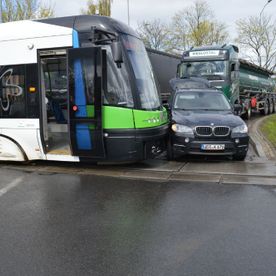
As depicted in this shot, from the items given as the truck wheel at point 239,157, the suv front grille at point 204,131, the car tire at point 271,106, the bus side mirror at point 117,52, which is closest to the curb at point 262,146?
the truck wheel at point 239,157

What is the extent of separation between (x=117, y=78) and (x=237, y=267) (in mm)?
4943

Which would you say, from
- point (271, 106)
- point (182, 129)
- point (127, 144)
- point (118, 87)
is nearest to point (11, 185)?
point (127, 144)

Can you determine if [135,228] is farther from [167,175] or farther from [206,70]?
[206,70]

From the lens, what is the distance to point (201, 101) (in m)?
11.2

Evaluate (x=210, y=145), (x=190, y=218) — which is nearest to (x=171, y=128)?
(x=210, y=145)

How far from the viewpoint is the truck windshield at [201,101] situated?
1096 centimetres

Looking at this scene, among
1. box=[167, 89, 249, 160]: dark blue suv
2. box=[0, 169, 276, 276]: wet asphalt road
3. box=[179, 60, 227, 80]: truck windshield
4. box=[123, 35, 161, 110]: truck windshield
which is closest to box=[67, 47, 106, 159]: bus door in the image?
box=[123, 35, 161, 110]: truck windshield

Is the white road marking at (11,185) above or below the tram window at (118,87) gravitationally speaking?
below

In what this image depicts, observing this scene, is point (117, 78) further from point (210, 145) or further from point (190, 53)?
point (190, 53)

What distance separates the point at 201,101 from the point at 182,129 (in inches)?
78.6

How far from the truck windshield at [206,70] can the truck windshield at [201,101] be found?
20.3 ft

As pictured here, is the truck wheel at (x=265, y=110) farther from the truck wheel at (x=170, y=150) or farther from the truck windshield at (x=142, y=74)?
the truck windshield at (x=142, y=74)

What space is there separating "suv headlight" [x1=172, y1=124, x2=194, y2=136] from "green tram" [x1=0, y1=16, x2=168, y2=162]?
0.47 meters

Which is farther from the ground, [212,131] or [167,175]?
[212,131]
